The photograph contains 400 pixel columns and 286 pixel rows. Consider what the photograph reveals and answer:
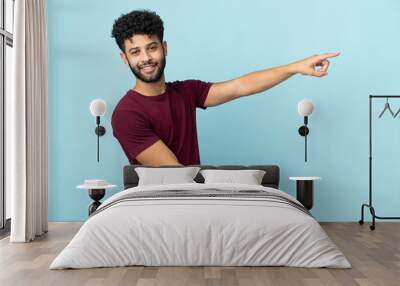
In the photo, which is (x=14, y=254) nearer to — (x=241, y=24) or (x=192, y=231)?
(x=192, y=231)

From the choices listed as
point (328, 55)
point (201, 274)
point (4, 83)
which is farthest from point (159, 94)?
point (201, 274)

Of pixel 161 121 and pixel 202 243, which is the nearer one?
pixel 202 243

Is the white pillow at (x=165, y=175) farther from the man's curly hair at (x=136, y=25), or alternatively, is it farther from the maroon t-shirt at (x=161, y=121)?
the man's curly hair at (x=136, y=25)

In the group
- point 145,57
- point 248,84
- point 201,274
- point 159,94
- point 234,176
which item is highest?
point 145,57

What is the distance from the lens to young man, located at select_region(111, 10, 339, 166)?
22.5 feet

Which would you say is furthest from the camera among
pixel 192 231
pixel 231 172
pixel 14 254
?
pixel 231 172

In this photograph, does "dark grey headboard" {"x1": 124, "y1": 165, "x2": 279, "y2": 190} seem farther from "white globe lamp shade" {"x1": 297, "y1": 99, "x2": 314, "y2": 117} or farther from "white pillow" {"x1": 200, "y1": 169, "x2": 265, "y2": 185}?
"white globe lamp shade" {"x1": 297, "y1": 99, "x2": 314, "y2": 117}

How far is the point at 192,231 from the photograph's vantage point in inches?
175

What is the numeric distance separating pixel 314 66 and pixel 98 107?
260 cm

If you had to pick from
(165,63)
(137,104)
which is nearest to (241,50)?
(165,63)

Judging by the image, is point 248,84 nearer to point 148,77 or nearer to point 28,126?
point 148,77

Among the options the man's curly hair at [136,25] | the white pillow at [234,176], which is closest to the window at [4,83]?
the man's curly hair at [136,25]

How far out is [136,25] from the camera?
694 centimetres

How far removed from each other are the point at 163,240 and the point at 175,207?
0.30 meters
